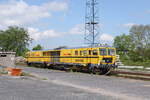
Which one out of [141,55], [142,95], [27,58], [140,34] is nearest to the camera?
[142,95]

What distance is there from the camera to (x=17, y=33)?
8312 cm

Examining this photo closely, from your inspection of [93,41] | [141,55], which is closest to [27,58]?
[93,41]

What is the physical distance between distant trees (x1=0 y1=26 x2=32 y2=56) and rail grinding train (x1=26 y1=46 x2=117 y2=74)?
49.7 meters

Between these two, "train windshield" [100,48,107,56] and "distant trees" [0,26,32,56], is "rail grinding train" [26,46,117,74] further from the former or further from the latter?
"distant trees" [0,26,32,56]

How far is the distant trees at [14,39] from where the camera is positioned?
82750 mm

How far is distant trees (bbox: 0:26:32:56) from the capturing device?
271 feet

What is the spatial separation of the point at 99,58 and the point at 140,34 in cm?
6006

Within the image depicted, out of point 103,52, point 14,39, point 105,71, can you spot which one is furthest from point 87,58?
point 14,39

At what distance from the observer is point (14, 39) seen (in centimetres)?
8344

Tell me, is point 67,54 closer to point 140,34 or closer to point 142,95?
point 142,95

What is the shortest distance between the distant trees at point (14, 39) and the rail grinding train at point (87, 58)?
4970cm

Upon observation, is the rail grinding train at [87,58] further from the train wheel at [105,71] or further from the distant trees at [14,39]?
the distant trees at [14,39]

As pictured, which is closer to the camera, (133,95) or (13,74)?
(133,95)

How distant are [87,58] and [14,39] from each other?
60.1m
